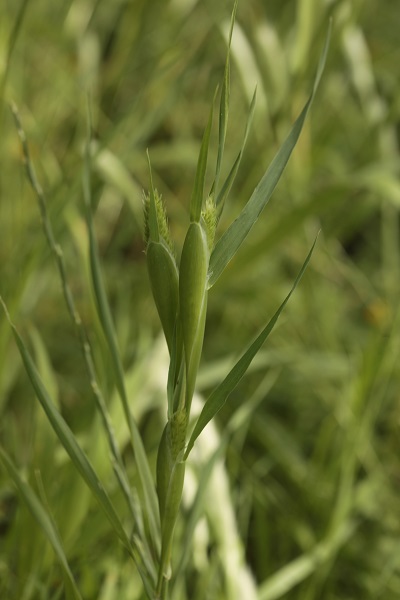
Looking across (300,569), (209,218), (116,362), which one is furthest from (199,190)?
(300,569)

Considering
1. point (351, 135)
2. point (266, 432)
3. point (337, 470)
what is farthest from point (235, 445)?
point (351, 135)

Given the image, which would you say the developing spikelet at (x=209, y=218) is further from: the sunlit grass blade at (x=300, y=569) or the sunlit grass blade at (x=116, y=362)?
the sunlit grass blade at (x=300, y=569)

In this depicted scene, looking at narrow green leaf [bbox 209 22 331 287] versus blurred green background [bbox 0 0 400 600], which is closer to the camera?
narrow green leaf [bbox 209 22 331 287]

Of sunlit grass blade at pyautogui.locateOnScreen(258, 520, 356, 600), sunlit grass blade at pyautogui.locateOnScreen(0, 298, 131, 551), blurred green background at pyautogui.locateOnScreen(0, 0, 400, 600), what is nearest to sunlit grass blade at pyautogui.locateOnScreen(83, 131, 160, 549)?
sunlit grass blade at pyautogui.locateOnScreen(0, 298, 131, 551)

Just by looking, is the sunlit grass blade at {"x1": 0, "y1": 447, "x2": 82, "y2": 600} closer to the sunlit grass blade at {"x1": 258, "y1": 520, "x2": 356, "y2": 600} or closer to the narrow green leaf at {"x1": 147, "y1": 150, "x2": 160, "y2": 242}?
the narrow green leaf at {"x1": 147, "y1": 150, "x2": 160, "y2": 242}

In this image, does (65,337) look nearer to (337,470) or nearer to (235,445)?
(235,445)

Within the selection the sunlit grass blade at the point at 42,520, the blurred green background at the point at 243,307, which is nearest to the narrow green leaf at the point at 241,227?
the sunlit grass blade at the point at 42,520
